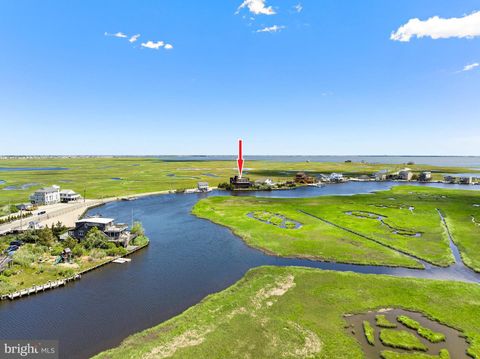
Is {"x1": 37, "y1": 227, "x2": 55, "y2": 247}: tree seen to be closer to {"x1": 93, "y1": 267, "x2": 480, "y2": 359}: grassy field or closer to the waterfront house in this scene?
the waterfront house

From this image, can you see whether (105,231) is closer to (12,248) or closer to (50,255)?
(50,255)

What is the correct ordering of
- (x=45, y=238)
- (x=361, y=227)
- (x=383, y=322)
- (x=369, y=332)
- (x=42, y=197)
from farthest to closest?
(x=42, y=197) → (x=361, y=227) → (x=45, y=238) → (x=383, y=322) → (x=369, y=332)

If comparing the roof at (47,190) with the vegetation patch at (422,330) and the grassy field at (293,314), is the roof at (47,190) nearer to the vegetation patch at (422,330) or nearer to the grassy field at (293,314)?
the grassy field at (293,314)

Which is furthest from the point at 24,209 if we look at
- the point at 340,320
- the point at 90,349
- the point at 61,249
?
the point at 340,320

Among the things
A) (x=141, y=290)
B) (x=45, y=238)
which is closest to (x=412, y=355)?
(x=141, y=290)

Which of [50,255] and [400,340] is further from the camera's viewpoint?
[50,255]

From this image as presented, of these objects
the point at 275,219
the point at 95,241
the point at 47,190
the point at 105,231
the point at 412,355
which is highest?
the point at 47,190

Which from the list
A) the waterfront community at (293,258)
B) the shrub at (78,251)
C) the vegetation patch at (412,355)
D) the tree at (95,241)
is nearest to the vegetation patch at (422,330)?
the waterfront community at (293,258)

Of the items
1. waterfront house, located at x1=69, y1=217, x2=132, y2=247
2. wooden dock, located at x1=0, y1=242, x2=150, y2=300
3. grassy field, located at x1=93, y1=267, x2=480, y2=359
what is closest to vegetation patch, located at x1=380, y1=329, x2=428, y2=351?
grassy field, located at x1=93, y1=267, x2=480, y2=359
